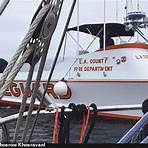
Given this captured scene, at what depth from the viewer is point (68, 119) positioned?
3713mm

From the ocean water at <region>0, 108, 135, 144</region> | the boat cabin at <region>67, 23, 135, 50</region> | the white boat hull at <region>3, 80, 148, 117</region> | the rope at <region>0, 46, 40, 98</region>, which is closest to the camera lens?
the rope at <region>0, 46, 40, 98</region>

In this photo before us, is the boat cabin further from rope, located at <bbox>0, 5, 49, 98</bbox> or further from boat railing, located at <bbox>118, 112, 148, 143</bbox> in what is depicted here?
rope, located at <bbox>0, 5, 49, 98</bbox>

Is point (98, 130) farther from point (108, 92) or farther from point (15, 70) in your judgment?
point (15, 70)

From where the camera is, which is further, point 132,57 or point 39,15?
point 132,57

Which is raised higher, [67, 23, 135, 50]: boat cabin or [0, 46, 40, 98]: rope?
[0, 46, 40, 98]: rope

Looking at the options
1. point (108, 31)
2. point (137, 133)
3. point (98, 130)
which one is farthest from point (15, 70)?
point (108, 31)

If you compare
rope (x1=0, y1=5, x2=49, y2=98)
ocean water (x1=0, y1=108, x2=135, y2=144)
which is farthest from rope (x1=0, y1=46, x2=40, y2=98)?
ocean water (x1=0, y1=108, x2=135, y2=144)

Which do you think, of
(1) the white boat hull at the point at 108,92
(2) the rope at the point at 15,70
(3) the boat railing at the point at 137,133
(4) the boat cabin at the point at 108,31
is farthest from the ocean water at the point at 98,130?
(2) the rope at the point at 15,70

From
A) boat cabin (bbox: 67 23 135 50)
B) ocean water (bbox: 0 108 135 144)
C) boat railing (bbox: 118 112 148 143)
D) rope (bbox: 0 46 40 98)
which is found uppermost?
rope (bbox: 0 46 40 98)

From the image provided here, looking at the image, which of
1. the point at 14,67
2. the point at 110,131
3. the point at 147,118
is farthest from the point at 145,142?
the point at 110,131

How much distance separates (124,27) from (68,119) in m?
13.5

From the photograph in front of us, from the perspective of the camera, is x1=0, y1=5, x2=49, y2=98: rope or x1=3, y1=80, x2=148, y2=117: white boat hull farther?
x1=3, y1=80, x2=148, y2=117: white boat hull

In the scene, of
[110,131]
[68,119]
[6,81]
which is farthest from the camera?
[110,131]

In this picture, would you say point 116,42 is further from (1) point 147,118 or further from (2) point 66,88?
(1) point 147,118
